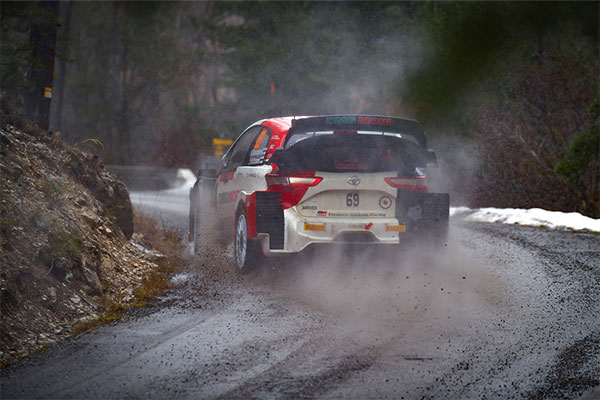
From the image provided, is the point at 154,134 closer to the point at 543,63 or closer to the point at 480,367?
the point at 543,63

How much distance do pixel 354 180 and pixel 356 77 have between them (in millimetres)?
28184

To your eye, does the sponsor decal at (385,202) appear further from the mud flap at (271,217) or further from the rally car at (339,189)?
the mud flap at (271,217)

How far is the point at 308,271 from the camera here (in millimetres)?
8656

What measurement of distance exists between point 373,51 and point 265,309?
97.1ft

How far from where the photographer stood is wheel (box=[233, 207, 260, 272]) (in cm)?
858

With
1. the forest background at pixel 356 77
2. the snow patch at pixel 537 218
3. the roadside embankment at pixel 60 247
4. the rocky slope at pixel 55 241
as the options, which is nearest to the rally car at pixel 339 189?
the roadside embankment at pixel 60 247

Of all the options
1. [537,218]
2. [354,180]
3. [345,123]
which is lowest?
[537,218]

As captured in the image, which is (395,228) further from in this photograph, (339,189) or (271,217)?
(271,217)

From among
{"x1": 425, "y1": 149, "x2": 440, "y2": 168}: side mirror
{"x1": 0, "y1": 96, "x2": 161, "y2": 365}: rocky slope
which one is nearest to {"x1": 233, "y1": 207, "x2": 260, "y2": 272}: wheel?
{"x1": 0, "y1": 96, "x2": 161, "y2": 365}: rocky slope

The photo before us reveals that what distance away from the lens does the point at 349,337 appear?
19.6ft

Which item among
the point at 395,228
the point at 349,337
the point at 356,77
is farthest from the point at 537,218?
the point at 356,77

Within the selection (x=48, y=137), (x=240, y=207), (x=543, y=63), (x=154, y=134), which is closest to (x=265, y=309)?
(x=240, y=207)

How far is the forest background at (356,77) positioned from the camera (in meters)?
17.8

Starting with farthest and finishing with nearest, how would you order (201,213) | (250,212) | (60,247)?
(201,213)
(250,212)
(60,247)
